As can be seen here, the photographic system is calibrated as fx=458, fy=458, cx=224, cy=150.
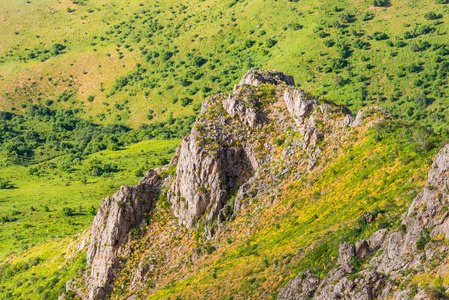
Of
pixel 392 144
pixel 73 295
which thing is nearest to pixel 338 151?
pixel 392 144

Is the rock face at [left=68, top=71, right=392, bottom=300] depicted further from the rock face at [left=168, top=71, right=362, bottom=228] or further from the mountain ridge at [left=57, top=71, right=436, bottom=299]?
the mountain ridge at [left=57, top=71, right=436, bottom=299]

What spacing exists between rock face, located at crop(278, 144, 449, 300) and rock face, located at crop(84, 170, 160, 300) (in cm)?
4277

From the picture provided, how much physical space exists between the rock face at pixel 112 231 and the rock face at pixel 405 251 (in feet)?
140

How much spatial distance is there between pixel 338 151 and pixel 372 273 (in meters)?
30.9

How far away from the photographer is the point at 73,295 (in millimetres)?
76875

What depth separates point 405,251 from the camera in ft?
120

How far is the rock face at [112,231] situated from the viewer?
242ft

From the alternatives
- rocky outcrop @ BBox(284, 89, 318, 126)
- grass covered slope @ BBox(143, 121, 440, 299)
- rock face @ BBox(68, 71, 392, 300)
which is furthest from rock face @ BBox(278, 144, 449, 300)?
rocky outcrop @ BBox(284, 89, 318, 126)

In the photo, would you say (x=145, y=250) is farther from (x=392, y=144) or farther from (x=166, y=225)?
(x=392, y=144)

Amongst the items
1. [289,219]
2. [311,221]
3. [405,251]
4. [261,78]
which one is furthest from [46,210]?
[405,251]

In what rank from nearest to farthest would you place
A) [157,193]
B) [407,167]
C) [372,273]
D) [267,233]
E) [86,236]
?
[372,273] → [407,167] → [267,233] → [157,193] → [86,236]

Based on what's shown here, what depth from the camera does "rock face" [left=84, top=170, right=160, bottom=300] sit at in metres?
73.8

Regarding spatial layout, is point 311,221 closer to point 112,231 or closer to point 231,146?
point 231,146

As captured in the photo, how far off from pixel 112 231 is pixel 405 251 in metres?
51.7
